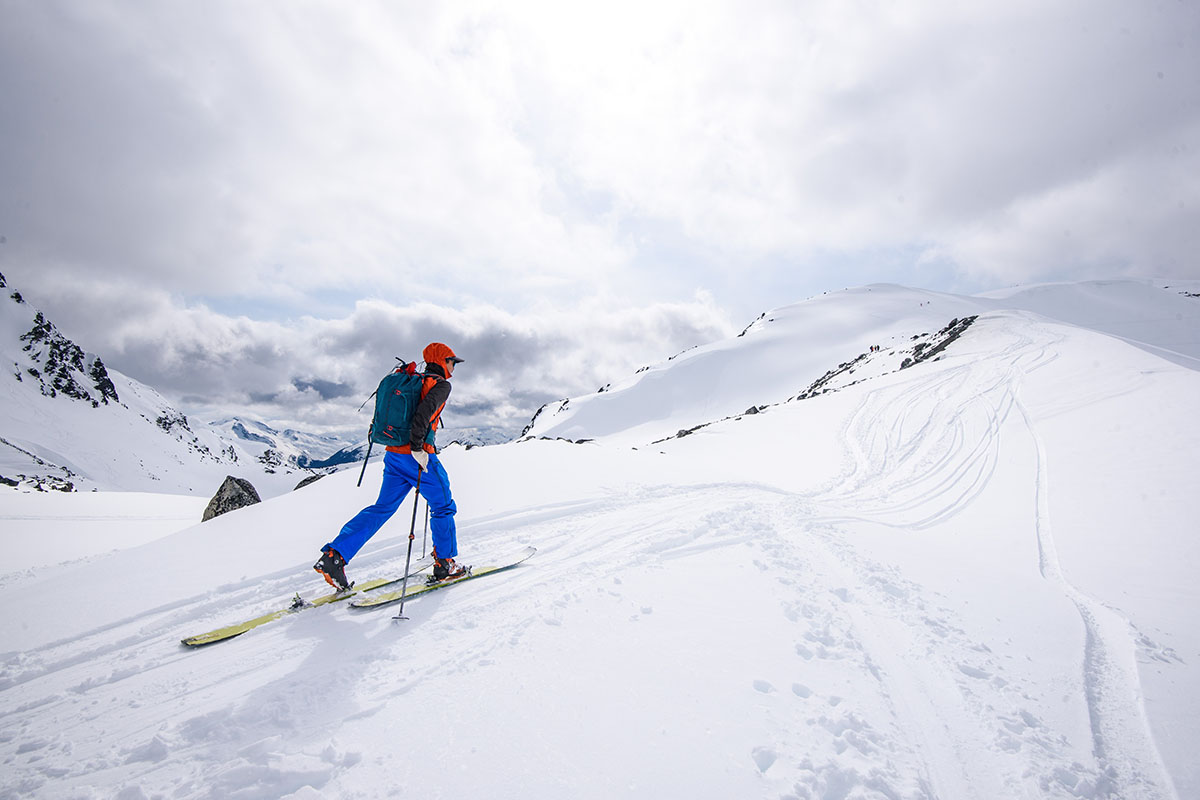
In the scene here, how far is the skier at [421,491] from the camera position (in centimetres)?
493

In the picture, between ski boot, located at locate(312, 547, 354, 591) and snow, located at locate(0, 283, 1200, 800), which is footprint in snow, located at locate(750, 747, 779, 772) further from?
ski boot, located at locate(312, 547, 354, 591)

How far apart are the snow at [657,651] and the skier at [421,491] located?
53cm

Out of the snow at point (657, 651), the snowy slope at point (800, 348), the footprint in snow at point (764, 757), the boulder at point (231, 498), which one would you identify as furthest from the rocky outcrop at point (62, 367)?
the footprint in snow at point (764, 757)

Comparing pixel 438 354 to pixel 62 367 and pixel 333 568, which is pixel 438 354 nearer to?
pixel 333 568

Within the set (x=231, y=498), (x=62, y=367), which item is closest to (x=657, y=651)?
(x=231, y=498)

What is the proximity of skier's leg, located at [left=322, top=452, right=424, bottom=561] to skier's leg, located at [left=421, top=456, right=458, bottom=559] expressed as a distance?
187 mm

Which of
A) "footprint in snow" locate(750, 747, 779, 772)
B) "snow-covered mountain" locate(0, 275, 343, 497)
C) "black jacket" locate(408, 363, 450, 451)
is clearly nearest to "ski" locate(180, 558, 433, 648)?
"black jacket" locate(408, 363, 450, 451)

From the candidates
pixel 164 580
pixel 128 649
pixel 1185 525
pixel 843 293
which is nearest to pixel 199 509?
pixel 164 580

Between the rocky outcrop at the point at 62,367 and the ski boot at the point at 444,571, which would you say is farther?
the rocky outcrop at the point at 62,367

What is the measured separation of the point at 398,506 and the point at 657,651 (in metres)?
3.25

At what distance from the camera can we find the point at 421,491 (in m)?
5.25

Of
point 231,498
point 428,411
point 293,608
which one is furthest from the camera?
point 231,498

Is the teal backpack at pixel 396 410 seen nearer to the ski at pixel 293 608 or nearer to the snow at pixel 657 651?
the ski at pixel 293 608

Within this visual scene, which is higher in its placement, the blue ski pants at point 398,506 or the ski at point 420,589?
the blue ski pants at point 398,506
